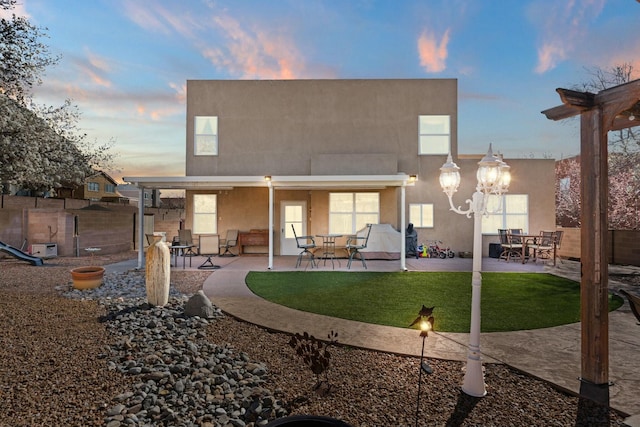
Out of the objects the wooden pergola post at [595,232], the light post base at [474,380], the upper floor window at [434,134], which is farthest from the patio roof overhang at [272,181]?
the light post base at [474,380]

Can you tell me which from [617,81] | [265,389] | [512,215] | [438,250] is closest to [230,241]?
[438,250]

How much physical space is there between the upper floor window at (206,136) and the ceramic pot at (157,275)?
822cm

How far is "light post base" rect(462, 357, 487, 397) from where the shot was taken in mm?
2713

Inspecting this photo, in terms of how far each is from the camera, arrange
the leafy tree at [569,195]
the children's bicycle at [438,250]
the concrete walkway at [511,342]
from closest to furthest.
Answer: the concrete walkway at [511,342] → the children's bicycle at [438,250] → the leafy tree at [569,195]

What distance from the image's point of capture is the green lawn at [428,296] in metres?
4.84

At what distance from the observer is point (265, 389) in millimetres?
2799

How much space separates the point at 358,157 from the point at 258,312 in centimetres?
841

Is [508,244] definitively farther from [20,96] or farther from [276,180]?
[20,96]

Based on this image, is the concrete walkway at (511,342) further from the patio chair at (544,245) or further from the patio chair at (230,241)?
the patio chair at (230,241)

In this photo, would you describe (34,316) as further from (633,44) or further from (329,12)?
(633,44)

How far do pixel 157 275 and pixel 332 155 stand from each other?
832cm

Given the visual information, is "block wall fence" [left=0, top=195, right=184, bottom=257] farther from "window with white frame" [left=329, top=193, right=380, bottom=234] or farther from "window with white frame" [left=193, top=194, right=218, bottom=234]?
"window with white frame" [left=329, top=193, right=380, bottom=234]

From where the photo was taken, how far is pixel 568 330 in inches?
169

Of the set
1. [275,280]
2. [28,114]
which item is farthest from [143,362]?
[28,114]
